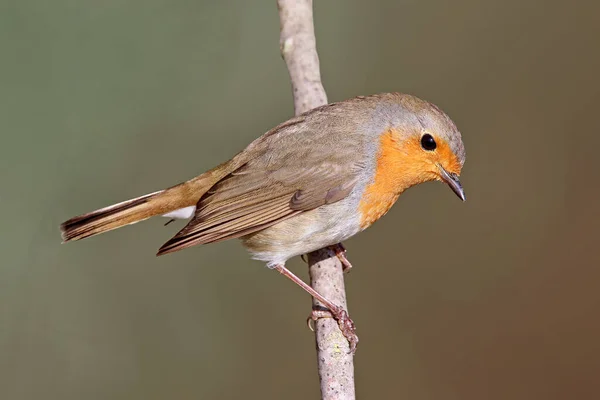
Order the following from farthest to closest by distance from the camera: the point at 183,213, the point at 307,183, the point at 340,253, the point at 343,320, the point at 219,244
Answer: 1. the point at 219,244
2. the point at 340,253
3. the point at 183,213
4. the point at 307,183
5. the point at 343,320

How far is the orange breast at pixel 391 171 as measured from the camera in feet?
10.8

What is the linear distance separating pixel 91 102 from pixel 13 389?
1656 millimetres

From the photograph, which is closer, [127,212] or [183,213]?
[127,212]

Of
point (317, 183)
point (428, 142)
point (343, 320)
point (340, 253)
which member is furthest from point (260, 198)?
point (428, 142)

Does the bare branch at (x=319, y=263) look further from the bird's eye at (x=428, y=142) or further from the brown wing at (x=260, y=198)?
the bird's eye at (x=428, y=142)

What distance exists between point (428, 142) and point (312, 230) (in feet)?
1.92

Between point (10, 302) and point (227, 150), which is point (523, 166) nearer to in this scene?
point (227, 150)

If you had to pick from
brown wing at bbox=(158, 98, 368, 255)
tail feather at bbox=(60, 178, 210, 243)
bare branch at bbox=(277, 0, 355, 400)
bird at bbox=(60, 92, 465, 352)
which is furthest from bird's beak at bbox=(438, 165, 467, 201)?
tail feather at bbox=(60, 178, 210, 243)

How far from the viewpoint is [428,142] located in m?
3.25

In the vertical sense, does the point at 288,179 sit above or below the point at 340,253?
above

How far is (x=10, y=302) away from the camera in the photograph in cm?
452

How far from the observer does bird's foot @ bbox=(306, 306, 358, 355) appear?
3174mm

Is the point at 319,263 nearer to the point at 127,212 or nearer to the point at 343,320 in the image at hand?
the point at 343,320

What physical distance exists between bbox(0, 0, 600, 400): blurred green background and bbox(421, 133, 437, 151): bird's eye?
5.14 ft
